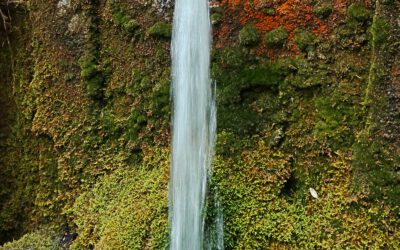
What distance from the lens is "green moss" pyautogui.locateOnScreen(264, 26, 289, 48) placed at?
3812 millimetres

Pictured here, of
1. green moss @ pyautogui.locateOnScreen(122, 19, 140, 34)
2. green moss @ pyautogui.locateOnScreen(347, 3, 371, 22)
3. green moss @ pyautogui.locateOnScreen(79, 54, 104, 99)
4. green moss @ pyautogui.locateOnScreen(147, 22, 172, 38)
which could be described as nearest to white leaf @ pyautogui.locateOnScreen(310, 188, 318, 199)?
green moss @ pyautogui.locateOnScreen(347, 3, 371, 22)

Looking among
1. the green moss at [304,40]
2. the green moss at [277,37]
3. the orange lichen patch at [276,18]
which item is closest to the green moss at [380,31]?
the orange lichen patch at [276,18]

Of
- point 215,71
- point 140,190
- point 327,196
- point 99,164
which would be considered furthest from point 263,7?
point 99,164

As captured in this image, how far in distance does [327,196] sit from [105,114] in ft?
7.91

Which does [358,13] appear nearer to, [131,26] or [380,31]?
[380,31]

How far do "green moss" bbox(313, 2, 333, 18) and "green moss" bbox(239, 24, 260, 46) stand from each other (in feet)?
1.66

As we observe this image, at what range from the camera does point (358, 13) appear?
349 cm

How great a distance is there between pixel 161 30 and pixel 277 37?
1.15 m

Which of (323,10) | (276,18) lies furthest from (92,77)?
(323,10)

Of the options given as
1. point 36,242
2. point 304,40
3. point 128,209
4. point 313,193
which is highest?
point 304,40

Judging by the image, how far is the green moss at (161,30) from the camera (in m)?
4.42

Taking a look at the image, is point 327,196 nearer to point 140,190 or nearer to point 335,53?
point 335,53

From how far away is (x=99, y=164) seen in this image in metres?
4.94

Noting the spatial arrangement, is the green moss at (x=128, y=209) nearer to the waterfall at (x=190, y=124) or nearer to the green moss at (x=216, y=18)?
the waterfall at (x=190, y=124)
